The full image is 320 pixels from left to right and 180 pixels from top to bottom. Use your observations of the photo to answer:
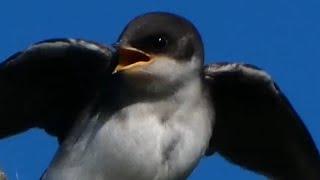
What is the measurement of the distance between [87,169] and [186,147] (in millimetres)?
521

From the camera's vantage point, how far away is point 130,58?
1717 centimetres

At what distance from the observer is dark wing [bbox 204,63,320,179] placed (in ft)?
59.2

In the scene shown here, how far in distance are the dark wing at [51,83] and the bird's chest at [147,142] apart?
0.97 ft

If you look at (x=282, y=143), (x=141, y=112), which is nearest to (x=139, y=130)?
(x=141, y=112)

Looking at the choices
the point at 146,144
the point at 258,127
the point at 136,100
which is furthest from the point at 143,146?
the point at 258,127

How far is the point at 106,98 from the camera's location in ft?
58.1

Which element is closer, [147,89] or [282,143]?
[147,89]

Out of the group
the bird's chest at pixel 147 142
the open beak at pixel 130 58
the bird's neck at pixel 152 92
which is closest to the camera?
the open beak at pixel 130 58

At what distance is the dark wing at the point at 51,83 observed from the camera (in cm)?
1770

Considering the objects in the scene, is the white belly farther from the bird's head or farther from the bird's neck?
the bird's head

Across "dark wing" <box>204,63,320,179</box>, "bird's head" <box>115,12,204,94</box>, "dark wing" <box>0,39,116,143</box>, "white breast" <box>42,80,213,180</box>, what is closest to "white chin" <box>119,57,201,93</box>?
"bird's head" <box>115,12,204,94</box>

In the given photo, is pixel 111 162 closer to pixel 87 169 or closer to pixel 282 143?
pixel 87 169

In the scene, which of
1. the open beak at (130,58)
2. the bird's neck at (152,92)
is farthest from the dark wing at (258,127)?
the open beak at (130,58)

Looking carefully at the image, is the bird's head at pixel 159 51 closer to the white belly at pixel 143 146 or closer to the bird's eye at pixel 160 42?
the bird's eye at pixel 160 42
